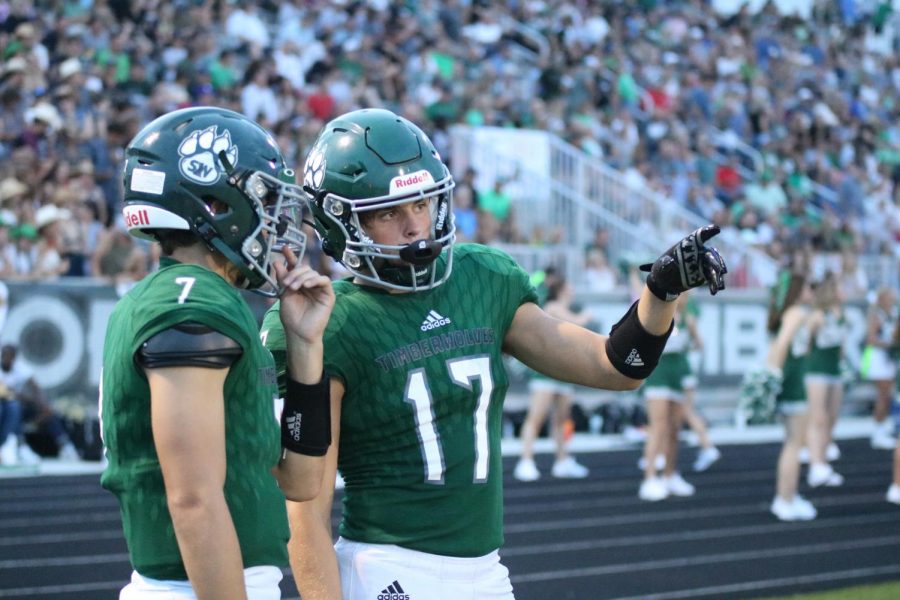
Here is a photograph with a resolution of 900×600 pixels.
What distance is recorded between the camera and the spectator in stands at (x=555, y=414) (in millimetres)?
11414

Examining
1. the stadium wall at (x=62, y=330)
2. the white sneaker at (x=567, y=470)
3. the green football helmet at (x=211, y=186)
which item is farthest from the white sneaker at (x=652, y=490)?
the green football helmet at (x=211, y=186)

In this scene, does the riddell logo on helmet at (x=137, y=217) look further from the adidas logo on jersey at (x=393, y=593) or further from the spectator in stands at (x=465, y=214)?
the spectator in stands at (x=465, y=214)

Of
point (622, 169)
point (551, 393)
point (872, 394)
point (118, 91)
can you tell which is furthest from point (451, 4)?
point (551, 393)

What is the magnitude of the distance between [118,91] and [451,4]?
6.60 meters

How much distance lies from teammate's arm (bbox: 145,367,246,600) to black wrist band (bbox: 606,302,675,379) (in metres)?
1.18

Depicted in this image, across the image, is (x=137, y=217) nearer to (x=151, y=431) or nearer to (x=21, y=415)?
(x=151, y=431)

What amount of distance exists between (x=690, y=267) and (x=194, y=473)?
124 cm

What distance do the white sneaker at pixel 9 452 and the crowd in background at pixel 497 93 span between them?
141 cm

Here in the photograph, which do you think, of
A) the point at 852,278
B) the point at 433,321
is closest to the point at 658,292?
the point at 433,321

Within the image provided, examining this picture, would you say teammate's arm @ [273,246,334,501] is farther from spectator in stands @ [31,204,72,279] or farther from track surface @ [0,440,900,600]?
spectator in stands @ [31,204,72,279]

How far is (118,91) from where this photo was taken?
1408 centimetres

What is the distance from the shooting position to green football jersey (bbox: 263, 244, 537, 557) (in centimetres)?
310

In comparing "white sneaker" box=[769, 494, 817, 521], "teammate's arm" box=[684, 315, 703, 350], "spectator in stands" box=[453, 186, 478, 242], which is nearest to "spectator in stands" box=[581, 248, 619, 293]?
"spectator in stands" box=[453, 186, 478, 242]

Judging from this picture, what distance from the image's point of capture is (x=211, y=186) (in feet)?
8.77
